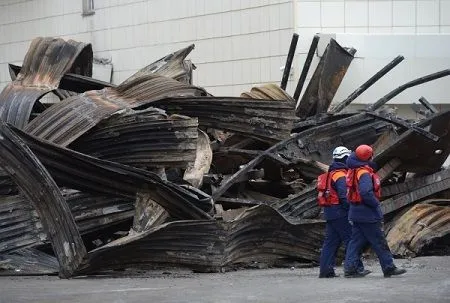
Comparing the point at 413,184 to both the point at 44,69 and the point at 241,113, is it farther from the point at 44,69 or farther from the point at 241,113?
the point at 44,69

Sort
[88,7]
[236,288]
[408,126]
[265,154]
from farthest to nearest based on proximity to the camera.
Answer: [88,7]
[408,126]
[265,154]
[236,288]

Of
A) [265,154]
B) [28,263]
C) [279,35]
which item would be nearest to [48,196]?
[28,263]

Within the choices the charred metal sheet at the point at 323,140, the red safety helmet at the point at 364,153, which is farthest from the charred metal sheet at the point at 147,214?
the red safety helmet at the point at 364,153

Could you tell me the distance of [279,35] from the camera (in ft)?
55.2

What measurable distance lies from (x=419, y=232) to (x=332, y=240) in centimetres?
249

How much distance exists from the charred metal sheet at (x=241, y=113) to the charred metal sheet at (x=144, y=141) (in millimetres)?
1077

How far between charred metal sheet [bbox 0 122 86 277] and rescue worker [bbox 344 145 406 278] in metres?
3.03

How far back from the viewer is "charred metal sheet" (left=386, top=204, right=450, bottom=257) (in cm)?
1191

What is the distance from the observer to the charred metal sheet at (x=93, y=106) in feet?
33.9

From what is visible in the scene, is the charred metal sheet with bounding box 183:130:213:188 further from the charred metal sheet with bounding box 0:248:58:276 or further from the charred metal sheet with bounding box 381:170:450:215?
the charred metal sheet with bounding box 381:170:450:215

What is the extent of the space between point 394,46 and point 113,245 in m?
9.27

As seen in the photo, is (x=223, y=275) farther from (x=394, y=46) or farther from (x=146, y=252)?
(x=394, y=46)

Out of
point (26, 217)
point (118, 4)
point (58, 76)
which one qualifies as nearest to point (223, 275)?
point (26, 217)

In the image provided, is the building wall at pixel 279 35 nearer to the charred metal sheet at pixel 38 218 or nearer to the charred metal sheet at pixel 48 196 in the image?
the charred metal sheet at pixel 38 218
